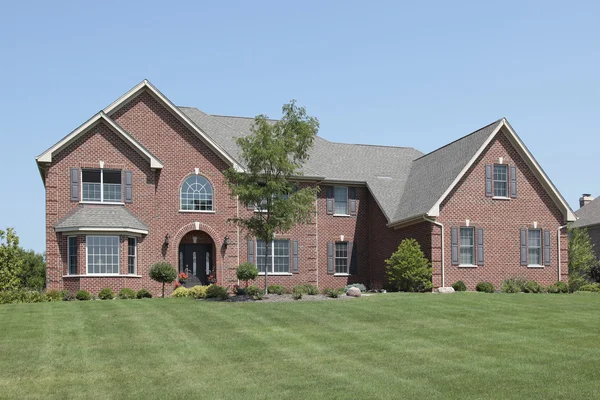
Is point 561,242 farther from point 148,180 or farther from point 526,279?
point 148,180

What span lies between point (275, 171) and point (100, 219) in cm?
810

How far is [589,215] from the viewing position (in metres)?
50.5

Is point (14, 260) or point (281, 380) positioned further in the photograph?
point (14, 260)

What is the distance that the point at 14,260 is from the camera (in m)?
30.8

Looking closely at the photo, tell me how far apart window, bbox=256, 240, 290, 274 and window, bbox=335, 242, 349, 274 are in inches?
119

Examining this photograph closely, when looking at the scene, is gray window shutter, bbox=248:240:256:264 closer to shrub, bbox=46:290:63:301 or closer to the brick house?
the brick house

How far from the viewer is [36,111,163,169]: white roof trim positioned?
3016cm

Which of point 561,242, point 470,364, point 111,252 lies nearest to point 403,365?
point 470,364

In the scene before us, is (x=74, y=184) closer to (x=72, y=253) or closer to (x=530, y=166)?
(x=72, y=253)

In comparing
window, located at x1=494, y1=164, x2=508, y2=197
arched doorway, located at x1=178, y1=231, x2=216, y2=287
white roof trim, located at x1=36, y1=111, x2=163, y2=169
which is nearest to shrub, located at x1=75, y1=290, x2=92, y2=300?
arched doorway, located at x1=178, y1=231, x2=216, y2=287

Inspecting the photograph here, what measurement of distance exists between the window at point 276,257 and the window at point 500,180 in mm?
10457

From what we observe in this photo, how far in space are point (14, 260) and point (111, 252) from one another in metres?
4.42

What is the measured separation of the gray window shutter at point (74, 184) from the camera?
30.6 meters

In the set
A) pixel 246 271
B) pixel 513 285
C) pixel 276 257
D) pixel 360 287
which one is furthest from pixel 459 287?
pixel 246 271
